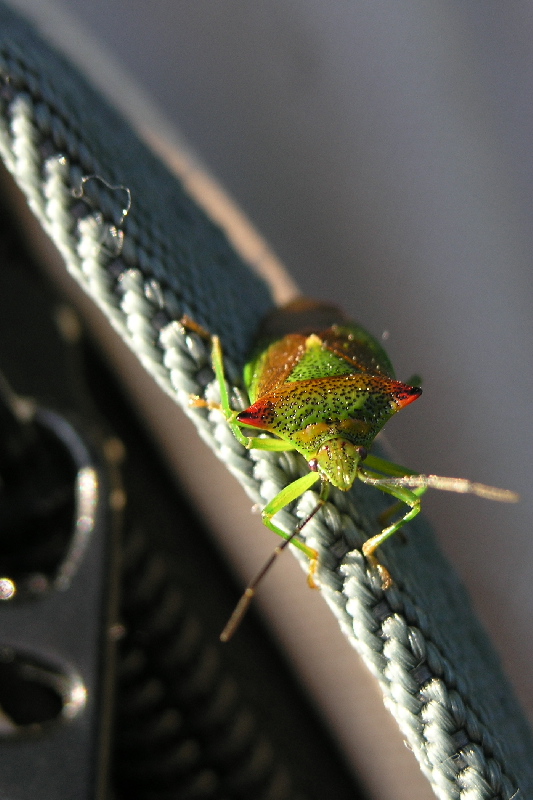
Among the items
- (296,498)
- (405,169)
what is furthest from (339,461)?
(405,169)

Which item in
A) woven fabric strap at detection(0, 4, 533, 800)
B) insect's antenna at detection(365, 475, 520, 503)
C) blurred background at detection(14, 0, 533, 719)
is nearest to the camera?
woven fabric strap at detection(0, 4, 533, 800)

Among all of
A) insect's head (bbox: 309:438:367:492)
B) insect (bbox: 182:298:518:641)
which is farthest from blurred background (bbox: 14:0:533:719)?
insect's head (bbox: 309:438:367:492)

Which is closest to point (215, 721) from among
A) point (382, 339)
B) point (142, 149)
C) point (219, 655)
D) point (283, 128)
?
point (219, 655)

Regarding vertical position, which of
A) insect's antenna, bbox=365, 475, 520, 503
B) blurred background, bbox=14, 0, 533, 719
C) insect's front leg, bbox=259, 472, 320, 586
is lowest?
insect's front leg, bbox=259, 472, 320, 586

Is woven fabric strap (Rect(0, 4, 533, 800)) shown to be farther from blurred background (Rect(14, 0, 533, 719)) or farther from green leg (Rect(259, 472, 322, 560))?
blurred background (Rect(14, 0, 533, 719))

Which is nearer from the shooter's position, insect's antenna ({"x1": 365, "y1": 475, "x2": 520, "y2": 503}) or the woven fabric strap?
the woven fabric strap

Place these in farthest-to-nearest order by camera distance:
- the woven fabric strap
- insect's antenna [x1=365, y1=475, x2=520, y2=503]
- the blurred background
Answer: the blurred background, insect's antenna [x1=365, y1=475, x2=520, y2=503], the woven fabric strap

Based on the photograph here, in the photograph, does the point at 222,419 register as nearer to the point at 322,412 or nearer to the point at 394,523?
the point at 322,412
